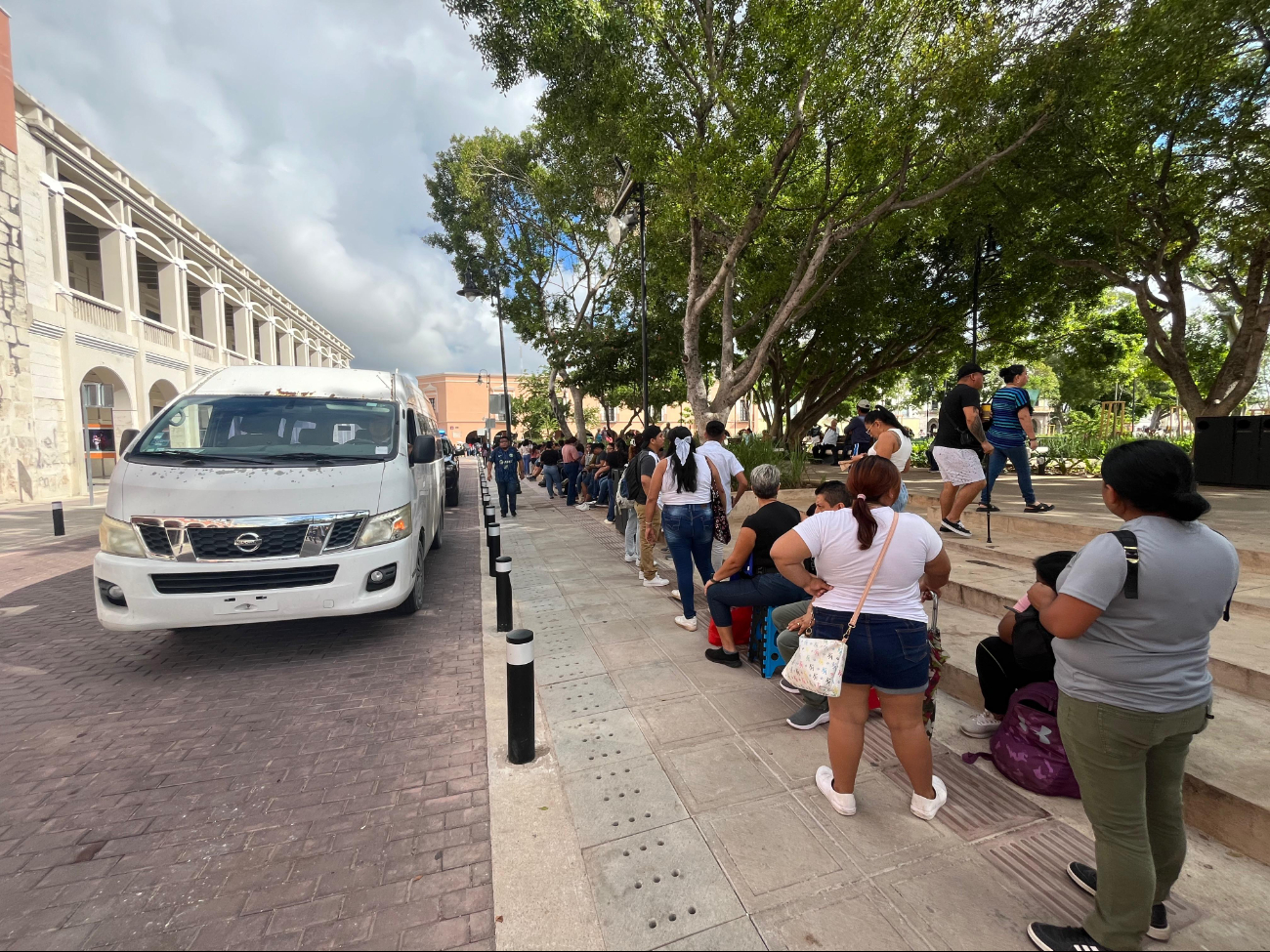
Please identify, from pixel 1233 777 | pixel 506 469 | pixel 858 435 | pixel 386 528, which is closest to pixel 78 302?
pixel 506 469

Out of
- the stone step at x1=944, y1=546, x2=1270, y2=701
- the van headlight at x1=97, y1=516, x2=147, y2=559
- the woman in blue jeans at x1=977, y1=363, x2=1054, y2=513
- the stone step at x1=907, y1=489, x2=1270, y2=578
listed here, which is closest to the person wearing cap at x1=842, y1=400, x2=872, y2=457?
the stone step at x1=907, y1=489, x2=1270, y2=578

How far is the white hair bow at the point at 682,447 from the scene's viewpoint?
521 centimetres

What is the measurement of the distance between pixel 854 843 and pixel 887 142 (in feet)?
31.7

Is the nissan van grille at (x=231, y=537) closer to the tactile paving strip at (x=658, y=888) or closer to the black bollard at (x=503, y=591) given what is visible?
the black bollard at (x=503, y=591)

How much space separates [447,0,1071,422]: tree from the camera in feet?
27.0

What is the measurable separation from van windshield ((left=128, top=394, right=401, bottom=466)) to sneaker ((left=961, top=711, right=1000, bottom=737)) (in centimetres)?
475

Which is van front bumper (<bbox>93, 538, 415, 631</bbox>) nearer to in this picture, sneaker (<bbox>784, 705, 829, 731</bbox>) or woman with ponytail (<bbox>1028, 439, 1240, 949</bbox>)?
sneaker (<bbox>784, 705, 829, 731</bbox>)

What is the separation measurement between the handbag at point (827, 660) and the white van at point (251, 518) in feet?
11.2

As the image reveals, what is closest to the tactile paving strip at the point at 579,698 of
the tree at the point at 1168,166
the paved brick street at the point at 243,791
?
the paved brick street at the point at 243,791

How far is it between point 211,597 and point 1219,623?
708 cm

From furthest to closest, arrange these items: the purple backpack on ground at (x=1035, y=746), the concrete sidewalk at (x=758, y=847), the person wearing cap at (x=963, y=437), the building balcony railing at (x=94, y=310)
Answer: the building balcony railing at (x=94, y=310), the person wearing cap at (x=963, y=437), the purple backpack on ground at (x=1035, y=746), the concrete sidewalk at (x=758, y=847)

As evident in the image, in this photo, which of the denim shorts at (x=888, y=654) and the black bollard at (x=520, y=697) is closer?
the denim shorts at (x=888, y=654)

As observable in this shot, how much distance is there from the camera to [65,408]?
56.1 ft

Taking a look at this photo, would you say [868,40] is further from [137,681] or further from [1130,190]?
[137,681]
